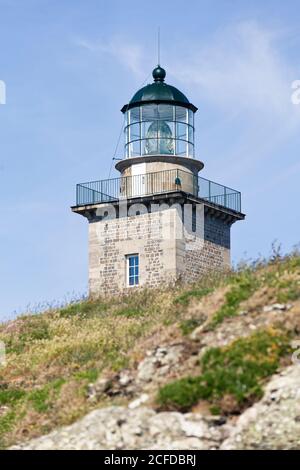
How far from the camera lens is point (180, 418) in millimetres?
16109

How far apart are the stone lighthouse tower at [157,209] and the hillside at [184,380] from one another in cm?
1157

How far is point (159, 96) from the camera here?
1438 inches

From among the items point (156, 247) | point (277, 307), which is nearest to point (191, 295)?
point (277, 307)

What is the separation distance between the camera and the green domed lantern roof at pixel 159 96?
36531 millimetres

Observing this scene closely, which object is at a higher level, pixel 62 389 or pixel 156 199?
pixel 156 199

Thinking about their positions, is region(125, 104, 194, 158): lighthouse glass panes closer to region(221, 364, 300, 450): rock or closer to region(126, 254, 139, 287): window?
region(126, 254, 139, 287): window

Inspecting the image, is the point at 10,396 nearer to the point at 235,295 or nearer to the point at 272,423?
the point at 235,295

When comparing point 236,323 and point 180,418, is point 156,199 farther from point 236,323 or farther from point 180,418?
point 180,418

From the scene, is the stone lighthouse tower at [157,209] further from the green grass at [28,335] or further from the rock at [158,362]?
the rock at [158,362]

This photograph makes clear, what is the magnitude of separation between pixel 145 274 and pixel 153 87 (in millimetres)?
6757

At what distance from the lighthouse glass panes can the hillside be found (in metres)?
13.6

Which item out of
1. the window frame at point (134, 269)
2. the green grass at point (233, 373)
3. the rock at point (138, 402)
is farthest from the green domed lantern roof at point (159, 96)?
the rock at point (138, 402)

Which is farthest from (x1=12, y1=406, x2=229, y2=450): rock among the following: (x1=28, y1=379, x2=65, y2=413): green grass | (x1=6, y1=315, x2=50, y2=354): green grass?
(x1=6, y1=315, x2=50, y2=354): green grass
